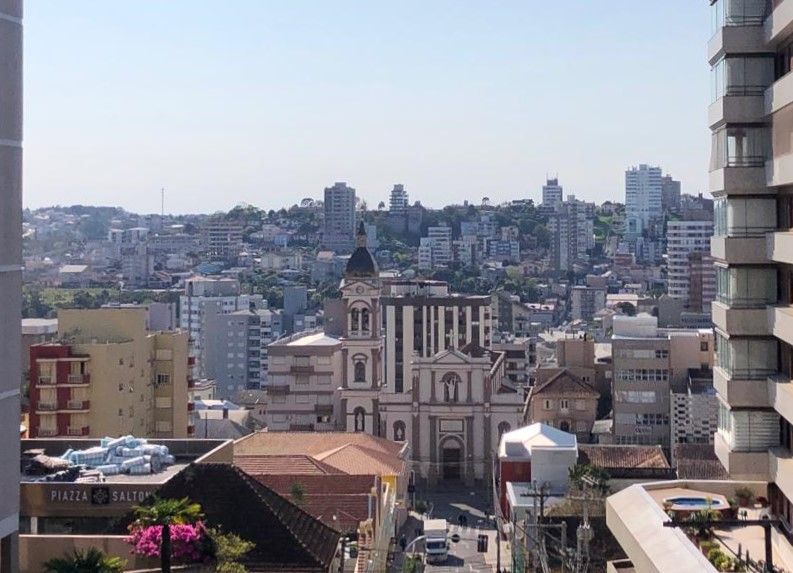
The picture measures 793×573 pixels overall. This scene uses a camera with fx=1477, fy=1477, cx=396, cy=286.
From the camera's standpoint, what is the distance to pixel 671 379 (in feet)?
193

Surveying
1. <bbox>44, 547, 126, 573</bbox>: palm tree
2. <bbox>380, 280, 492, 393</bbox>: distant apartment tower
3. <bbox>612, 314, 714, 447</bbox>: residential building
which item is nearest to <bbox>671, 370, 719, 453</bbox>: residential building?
<bbox>612, 314, 714, 447</bbox>: residential building

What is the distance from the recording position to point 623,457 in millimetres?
47906

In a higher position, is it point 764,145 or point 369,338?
point 764,145

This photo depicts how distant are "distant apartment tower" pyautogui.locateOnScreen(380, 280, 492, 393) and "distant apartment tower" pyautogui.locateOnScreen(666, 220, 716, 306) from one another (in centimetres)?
6442

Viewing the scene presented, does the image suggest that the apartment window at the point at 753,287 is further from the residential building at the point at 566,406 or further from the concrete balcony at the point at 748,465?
the residential building at the point at 566,406

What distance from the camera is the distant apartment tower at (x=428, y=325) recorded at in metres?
74.1

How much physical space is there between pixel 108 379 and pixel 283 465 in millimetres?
5802

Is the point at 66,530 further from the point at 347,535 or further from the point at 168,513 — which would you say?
the point at 347,535

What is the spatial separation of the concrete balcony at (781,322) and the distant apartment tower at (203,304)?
96.9 metres

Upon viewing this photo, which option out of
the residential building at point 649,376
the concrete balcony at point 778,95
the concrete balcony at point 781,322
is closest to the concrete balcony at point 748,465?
the concrete balcony at point 781,322

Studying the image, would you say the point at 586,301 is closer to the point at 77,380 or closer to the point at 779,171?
the point at 77,380

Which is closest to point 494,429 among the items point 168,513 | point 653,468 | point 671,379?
point 671,379

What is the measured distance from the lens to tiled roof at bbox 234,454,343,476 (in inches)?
1633

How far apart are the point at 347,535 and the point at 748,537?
62.3ft
